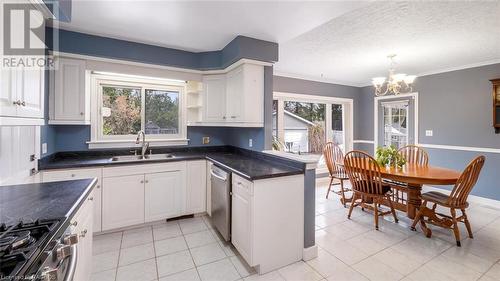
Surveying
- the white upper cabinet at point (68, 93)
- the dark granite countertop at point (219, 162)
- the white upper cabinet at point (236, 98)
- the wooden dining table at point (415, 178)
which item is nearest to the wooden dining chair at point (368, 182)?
the wooden dining table at point (415, 178)

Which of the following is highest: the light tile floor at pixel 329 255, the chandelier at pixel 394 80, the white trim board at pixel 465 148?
the chandelier at pixel 394 80

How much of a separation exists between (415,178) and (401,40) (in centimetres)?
174

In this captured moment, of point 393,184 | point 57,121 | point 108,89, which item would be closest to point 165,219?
point 57,121

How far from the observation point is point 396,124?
4.96 meters

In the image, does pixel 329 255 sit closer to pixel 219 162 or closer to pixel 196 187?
pixel 219 162

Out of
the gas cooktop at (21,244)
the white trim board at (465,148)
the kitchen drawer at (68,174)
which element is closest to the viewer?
the gas cooktop at (21,244)

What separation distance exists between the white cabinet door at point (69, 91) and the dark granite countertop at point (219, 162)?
1.66ft

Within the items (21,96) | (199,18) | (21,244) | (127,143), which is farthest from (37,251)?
(127,143)

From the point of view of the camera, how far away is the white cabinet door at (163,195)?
274 cm

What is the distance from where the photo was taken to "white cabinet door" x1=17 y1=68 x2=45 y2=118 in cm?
123

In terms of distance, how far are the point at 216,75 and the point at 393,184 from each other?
3.03 m

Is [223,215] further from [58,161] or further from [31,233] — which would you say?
[58,161]

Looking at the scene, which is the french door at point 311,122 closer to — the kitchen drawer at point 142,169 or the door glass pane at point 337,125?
the door glass pane at point 337,125

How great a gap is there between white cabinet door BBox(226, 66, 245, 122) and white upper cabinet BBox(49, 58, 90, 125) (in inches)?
67.7
